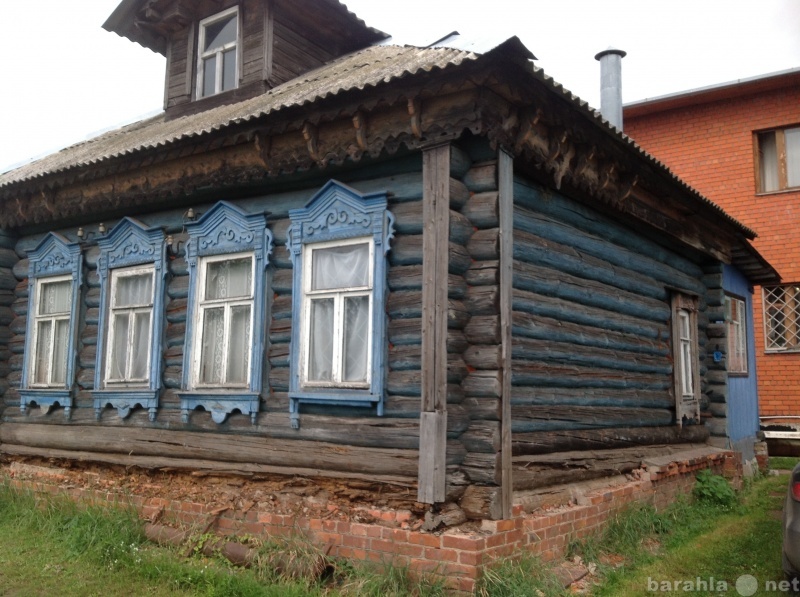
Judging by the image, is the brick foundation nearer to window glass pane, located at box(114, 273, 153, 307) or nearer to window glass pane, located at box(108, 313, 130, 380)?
window glass pane, located at box(108, 313, 130, 380)

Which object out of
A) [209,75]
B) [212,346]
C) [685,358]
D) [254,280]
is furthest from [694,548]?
[209,75]

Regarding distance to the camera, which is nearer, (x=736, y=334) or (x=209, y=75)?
(x=209, y=75)

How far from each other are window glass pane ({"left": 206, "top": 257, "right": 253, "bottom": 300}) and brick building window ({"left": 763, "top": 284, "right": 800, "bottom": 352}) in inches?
419

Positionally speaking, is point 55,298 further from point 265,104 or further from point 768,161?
point 768,161

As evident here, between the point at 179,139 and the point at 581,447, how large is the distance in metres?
4.72

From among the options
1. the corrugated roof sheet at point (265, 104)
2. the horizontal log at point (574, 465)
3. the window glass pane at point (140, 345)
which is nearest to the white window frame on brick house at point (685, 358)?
the horizontal log at point (574, 465)

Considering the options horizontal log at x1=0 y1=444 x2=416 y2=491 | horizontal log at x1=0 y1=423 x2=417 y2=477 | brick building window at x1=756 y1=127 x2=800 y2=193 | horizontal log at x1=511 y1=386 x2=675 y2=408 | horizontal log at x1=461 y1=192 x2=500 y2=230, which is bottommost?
horizontal log at x1=0 y1=444 x2=416 y2=491

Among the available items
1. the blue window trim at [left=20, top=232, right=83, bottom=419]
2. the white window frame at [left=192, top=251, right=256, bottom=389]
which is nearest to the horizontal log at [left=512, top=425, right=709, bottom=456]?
the white window frame at [left=192, top=251, right=256, bottom=389]

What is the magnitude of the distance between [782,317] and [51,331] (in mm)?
12231

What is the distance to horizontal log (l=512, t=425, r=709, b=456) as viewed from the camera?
251 inches

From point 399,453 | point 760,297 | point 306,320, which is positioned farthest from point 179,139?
point 760,297

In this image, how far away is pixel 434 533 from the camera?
551cm

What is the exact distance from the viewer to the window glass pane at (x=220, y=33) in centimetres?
980

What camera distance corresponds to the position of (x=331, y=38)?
33.3 feet
